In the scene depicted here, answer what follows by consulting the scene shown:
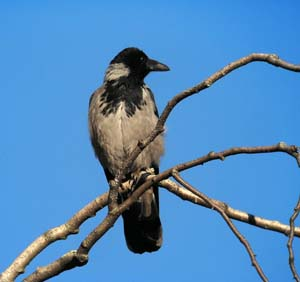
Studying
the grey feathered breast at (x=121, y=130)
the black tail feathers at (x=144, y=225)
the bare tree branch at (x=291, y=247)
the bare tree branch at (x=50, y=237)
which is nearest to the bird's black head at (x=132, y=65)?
the grey feathered breast at (x=121, y=130)

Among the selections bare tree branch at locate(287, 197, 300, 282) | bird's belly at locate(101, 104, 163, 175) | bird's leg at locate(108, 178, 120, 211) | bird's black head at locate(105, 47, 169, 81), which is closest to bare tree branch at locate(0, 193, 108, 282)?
bird's leg at locate(108, 178, 120, 211)

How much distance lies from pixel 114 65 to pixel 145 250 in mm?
1893

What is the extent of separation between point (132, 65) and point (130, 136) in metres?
0.92

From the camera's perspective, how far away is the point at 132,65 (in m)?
6.48

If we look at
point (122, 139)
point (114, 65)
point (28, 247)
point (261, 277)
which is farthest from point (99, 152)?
point (261, 277)

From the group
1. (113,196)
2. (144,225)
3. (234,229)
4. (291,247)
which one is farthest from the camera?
(144,225)

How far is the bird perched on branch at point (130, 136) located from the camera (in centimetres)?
588

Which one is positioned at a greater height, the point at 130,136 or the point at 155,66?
the point at 155,66

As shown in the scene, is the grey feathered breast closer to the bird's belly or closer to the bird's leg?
the bird's belly

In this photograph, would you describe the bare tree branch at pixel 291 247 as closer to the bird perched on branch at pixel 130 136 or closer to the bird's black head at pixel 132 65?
the bird perched on branch at pixel 130 136

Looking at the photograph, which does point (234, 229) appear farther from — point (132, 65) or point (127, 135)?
point (132, 65)

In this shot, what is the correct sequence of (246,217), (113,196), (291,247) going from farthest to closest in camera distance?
(246,217) → (113,196) → (291,247)

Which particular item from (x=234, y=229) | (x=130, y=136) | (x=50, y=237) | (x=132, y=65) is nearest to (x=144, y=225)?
(x=130, y=136)

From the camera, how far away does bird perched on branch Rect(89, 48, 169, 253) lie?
19.3ft
